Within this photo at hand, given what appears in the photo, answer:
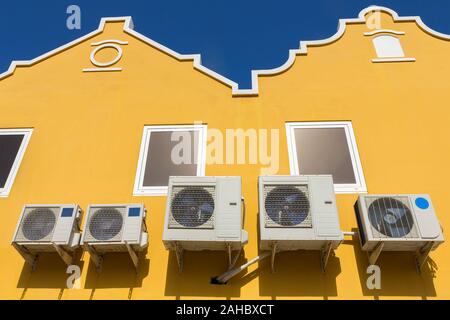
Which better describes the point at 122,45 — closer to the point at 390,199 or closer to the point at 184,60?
the point at 184,60

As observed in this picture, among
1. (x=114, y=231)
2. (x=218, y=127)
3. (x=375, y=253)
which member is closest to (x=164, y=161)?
(x=218, y=127)

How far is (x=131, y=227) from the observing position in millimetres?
5637

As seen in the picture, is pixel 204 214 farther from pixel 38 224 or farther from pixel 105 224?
pixel 38 224

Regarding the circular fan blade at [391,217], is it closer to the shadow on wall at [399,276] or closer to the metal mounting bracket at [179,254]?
the shadow on wall at [399,276]

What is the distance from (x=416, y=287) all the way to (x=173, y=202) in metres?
3.33

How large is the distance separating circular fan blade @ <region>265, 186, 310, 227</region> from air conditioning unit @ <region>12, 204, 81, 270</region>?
263cm

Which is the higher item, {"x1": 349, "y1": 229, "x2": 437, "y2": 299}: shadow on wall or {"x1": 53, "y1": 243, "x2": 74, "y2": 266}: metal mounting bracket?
{"x1": 53, "y1": 243, "x2": 74, "y2": 266}: metal mounting bracket

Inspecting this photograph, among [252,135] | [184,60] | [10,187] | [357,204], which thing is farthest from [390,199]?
[10,187]

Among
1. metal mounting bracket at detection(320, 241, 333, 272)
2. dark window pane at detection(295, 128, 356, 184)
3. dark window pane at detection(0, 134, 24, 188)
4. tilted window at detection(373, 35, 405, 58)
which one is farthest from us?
tilted window at detection(373, 35, 405, 58)

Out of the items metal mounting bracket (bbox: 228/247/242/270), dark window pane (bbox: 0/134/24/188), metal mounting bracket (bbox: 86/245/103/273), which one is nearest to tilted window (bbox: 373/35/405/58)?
metal mounting bracket (bbox: 228/247/242/270)

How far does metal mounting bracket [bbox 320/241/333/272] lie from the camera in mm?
5488

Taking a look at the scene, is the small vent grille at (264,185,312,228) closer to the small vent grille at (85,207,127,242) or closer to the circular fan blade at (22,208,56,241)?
the small vent grille at (85,207,127,242)

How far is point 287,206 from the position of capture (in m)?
5.66
